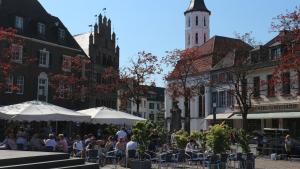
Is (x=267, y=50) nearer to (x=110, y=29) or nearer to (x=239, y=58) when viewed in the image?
(x=239, y=58)

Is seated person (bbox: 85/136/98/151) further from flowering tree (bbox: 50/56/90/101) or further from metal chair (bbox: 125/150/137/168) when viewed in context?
flowering tree (bbox: 50/56/90/101)

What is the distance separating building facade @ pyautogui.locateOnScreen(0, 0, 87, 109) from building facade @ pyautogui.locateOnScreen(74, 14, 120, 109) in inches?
201

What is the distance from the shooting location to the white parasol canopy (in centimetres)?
2150

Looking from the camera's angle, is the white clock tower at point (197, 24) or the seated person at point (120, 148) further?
the white clock tower at point (197, 24)

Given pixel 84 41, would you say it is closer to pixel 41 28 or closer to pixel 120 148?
pixel 41 28

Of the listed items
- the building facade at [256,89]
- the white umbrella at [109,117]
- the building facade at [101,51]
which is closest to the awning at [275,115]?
the building facade at [256,89]

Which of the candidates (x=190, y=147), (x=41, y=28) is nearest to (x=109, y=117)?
(x=190, y=147)

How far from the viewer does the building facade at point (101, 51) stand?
54.7m

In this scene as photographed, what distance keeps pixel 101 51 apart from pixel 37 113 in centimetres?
3528

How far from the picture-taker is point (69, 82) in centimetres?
4312

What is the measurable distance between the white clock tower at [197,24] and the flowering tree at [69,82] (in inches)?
1690

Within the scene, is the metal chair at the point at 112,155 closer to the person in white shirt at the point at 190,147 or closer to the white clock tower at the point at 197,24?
the person in white shirt at the point at 190,147

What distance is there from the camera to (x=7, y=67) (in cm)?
3228

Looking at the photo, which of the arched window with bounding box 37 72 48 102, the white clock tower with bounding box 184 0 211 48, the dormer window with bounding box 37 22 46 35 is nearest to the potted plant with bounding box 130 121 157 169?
the arched window with bounding box 37 72 48 102
